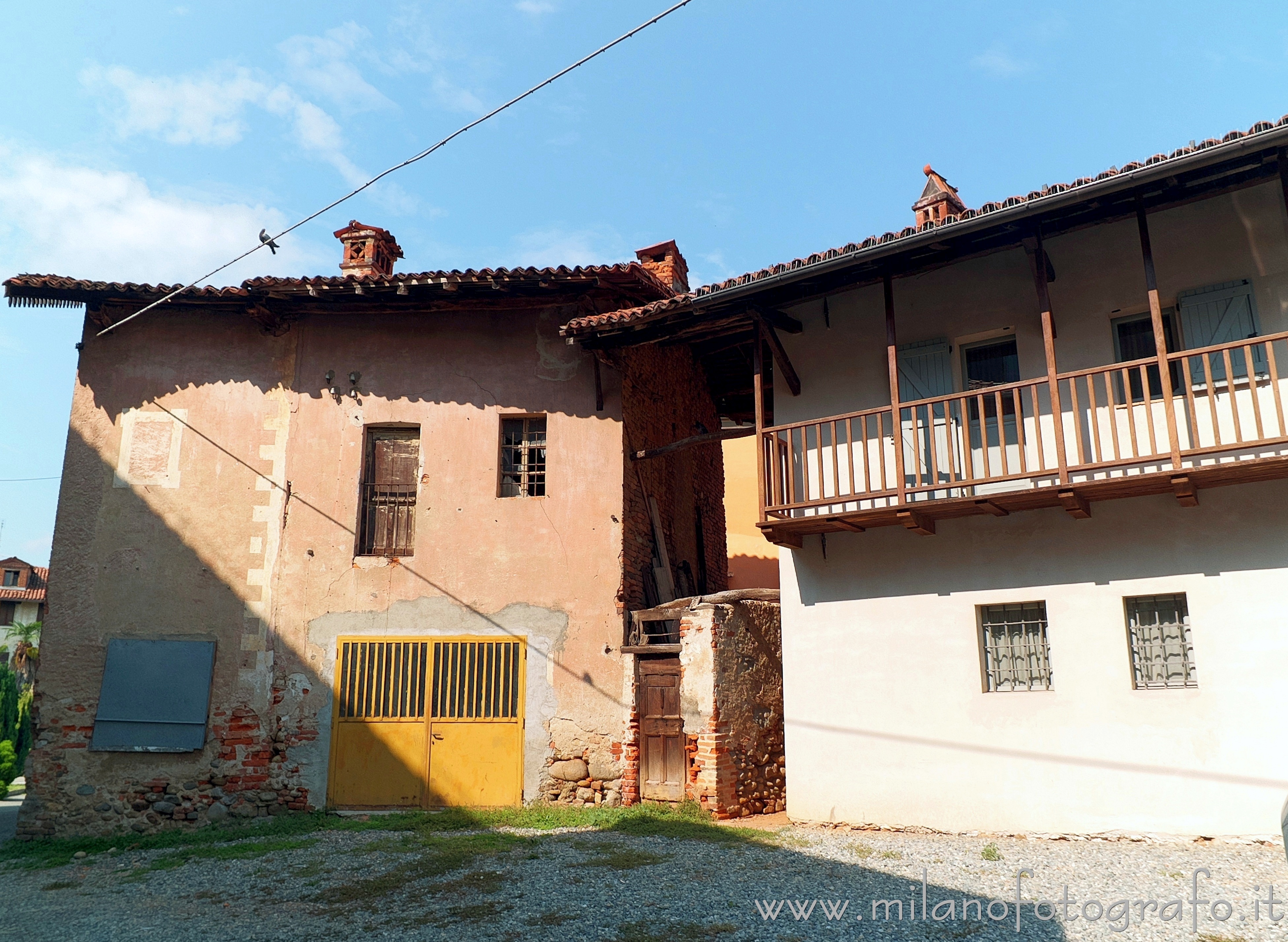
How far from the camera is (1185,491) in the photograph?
310 inches

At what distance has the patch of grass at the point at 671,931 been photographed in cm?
581

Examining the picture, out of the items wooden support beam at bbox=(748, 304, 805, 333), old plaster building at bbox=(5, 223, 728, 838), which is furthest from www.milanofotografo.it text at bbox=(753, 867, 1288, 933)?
wooden support beam at bbox=(748, 304, 805, 333)

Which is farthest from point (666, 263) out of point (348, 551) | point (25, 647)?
point (25, 647)

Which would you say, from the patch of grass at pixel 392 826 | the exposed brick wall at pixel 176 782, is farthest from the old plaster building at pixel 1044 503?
the exposed brick wall at pixel 176 782

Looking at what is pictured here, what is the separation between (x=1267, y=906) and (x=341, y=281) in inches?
431

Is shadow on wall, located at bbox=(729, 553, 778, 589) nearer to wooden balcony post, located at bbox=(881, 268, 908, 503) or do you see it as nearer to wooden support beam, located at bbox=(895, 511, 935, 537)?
wooden balcony post, located at bbox=(881, 268, 908, 503)

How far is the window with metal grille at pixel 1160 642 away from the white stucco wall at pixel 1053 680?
0.11m

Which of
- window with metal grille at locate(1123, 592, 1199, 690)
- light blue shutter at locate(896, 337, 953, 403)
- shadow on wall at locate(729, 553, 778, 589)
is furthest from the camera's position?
shadow on wall at locate(729, 553, 778, 589)

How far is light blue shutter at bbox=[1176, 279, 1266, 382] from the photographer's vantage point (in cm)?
830

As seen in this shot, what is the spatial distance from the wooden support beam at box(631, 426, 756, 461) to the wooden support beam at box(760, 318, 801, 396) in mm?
684

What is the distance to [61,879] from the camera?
8.97 m

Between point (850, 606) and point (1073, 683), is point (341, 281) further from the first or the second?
point (1073, 683)

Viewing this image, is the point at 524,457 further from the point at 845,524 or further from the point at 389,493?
the point at 845,524

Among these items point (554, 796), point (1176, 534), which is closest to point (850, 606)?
point (1176, 534)
